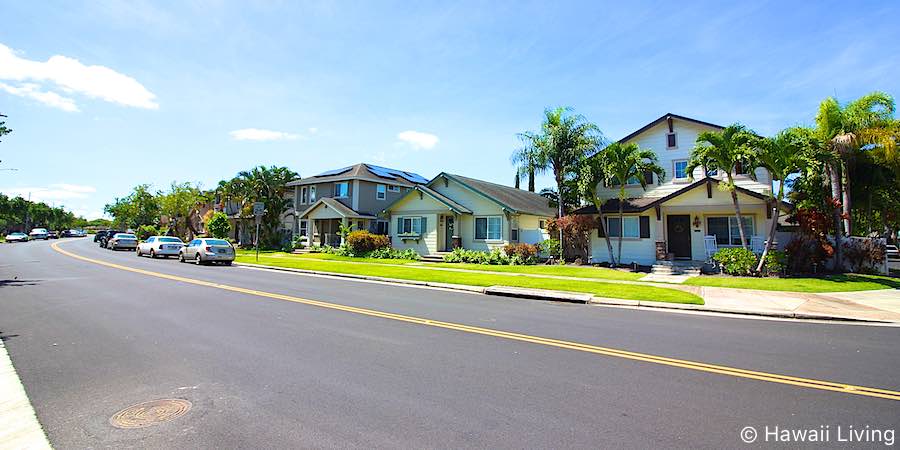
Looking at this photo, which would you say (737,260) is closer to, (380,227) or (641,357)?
(641,357)

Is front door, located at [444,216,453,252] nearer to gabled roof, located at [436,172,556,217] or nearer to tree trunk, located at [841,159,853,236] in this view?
gabled roof, located at [436,172,556,217]

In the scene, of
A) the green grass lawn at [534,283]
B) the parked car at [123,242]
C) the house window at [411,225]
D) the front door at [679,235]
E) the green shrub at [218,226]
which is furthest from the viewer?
the green shrub at [218,226]

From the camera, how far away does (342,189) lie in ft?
118

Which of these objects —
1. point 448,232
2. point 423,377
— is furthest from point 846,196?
point 423,377

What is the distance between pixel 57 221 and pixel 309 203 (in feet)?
341

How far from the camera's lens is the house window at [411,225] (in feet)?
96.6

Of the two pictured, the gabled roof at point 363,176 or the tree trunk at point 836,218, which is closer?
the tree trunk at point 836,218

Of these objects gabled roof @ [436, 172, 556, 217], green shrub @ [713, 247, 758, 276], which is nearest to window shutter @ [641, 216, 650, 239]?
green shrub @ [713, 247, 758, 276]

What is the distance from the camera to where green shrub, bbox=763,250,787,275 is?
17.2m

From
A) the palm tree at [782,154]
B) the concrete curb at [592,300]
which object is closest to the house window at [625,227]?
the palm tree at [782,154]

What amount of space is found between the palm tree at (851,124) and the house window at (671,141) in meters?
5.72

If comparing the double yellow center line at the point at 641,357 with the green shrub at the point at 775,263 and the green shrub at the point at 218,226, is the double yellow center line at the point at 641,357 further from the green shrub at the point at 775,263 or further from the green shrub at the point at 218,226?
the green shrub at the point at 218,226

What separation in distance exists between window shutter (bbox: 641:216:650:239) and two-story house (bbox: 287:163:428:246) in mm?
19228

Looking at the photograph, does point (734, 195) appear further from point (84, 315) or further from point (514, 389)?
point (84, 315)
